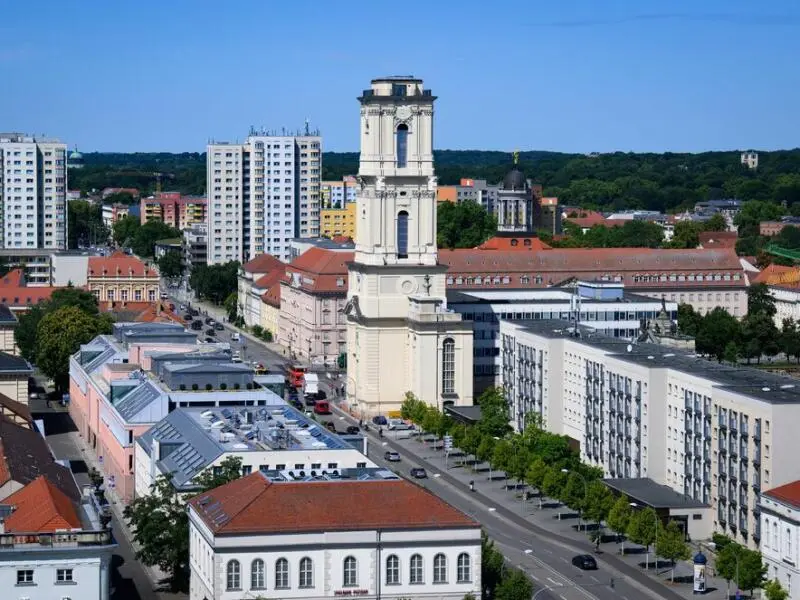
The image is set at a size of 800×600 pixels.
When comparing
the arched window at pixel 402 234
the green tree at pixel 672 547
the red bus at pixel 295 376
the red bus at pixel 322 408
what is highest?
the arched window at pixel 402 234

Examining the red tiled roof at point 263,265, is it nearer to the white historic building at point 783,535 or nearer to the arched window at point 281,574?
the white historic building at point 783,535

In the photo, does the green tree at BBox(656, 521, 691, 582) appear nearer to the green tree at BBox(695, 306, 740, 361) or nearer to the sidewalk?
the sidewalk

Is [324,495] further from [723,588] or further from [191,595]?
[723,588]

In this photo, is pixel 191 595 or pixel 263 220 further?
pixel 263 220

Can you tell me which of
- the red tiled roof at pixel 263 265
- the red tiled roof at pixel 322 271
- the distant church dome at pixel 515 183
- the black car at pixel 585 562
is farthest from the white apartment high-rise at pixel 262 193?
the black car at pixel 585 562

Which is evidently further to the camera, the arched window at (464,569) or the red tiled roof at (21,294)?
the red tiled roof at (21,294)

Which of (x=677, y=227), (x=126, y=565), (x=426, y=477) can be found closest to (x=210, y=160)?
(x=677, y=227)
